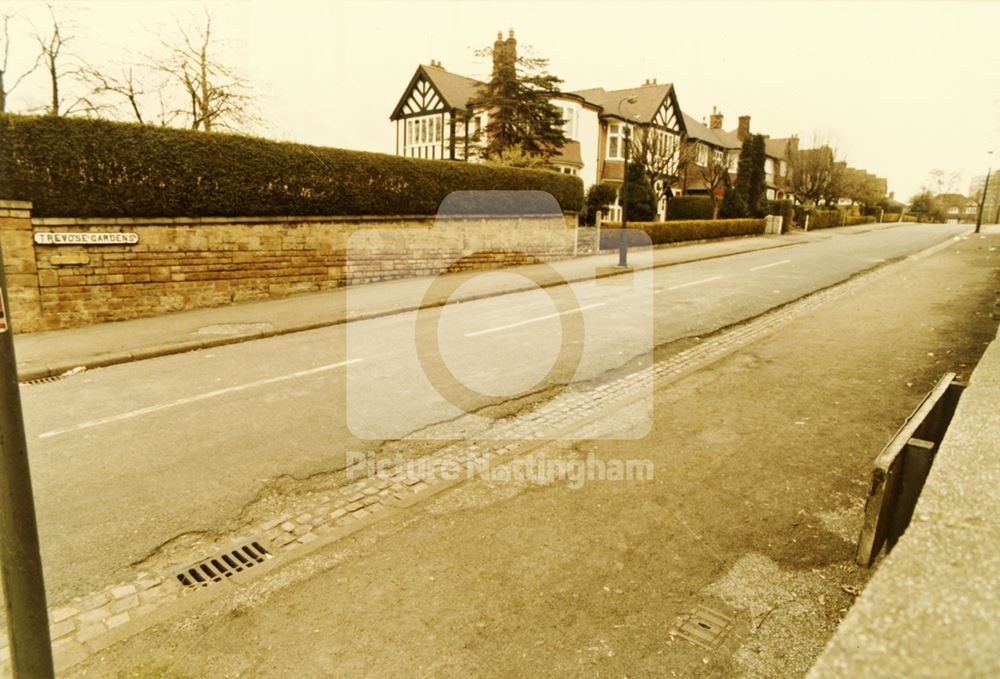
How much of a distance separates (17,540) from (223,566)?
1766 millimetres

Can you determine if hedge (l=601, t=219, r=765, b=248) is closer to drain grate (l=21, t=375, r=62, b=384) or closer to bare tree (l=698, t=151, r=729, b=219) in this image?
bare tree (l=698, t=151, r=729, b=219)

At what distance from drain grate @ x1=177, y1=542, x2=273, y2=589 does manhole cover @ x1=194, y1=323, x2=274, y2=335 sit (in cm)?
779

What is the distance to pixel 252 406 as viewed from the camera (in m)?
7.16

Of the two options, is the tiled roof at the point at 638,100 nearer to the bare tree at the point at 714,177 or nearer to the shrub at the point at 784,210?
the bare tree at the point at 714,177

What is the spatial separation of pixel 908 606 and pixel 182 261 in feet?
50.0

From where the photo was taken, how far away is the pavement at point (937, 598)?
1305mm

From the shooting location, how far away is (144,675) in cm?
305

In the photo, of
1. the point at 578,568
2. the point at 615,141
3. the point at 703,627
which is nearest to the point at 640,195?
the point at 615,141

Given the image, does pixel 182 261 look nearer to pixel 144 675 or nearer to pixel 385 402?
pixel 385 402

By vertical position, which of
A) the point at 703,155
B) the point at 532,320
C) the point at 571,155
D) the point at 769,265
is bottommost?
the point at 532,320

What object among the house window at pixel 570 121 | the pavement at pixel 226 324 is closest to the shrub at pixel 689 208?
the house window at pixel 570 121

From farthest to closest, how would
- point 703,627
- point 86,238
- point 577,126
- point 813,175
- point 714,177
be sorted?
1. point 813,175
2. point 714,177
3. point 577,126
4. point 86,238
5. point 703,627

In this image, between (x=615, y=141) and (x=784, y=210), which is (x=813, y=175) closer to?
(x=784, y=210)

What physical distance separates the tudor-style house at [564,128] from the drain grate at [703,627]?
110 ft
